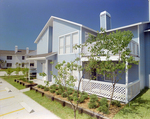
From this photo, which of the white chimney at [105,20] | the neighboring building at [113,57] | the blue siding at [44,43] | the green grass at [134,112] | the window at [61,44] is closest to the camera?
the green grass at [134,112]

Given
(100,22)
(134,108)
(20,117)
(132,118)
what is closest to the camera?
(132,118)

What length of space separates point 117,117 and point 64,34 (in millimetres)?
9569

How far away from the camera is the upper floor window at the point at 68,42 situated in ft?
33.3

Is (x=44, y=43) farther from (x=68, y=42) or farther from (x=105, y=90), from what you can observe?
(x=105, y=90)

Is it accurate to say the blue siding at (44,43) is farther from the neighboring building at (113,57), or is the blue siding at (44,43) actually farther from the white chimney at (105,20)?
the white chimney at (105,20)

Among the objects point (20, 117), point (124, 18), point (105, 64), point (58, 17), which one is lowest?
point (20, 117)

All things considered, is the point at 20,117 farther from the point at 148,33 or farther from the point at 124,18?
the point at 148,33

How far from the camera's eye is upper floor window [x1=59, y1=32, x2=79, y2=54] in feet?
33.3

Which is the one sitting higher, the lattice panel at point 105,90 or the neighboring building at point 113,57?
the neighboring building at point 113,57

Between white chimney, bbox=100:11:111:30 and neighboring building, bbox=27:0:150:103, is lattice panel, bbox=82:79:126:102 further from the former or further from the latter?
white chimney, bbox=100:11:111:30

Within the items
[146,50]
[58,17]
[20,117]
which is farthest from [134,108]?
[58,17]

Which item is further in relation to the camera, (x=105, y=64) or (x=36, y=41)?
(x=36, y=41)

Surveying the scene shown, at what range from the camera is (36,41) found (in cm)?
1838

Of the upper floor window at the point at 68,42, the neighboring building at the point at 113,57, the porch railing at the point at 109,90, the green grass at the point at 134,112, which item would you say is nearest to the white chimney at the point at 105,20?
the neighboring building at the point at 113,57
